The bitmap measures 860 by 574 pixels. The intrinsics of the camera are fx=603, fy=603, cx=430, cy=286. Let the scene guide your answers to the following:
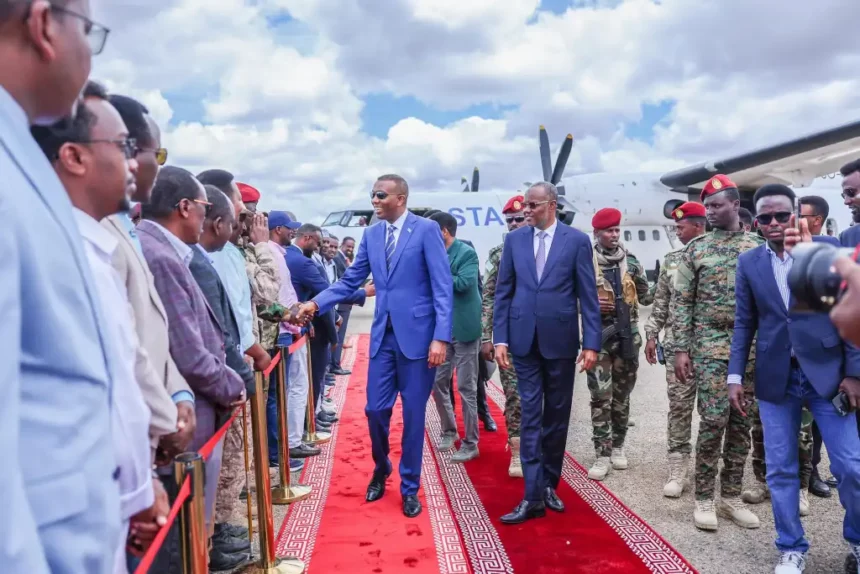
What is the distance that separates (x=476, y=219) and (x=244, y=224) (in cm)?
1047

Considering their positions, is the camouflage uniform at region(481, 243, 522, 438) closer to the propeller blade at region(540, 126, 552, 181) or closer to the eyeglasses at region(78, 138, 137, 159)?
the eyeglasses at region(78, 138, 137, 159)

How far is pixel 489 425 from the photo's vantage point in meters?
5.87

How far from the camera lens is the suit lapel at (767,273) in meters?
3.10

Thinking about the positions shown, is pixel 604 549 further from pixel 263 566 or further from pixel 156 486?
pixel 156 486

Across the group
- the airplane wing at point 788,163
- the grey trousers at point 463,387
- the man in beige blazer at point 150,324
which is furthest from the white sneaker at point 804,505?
the airplane wing at point 788,163

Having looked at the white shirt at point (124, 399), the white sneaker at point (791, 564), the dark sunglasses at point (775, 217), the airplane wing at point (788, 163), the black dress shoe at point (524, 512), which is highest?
the airplane wing at point (788, 163)

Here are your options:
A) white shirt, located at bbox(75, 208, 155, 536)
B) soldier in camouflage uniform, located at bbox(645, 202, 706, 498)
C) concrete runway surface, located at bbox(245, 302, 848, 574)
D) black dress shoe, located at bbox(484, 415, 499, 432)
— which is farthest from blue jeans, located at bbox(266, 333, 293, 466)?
white shirt, located at bbox(75, 208, 155, 536)

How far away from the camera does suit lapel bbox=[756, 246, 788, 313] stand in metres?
3.10

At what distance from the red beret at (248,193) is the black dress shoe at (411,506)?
246 cm

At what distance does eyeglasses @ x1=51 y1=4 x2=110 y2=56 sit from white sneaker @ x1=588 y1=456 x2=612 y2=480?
13.7 ft

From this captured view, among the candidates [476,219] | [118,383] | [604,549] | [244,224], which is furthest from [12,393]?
[476,219]

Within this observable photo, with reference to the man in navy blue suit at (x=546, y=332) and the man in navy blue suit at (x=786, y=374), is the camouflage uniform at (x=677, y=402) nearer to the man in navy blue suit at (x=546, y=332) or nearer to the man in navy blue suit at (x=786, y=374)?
the man in navy blue suit at (x=546, y=332)

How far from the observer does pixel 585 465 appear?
4781 millimetres

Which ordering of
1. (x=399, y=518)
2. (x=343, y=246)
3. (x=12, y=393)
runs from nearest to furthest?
(x=12, y=393), (x=399, y=518), (x=343, y=246)
